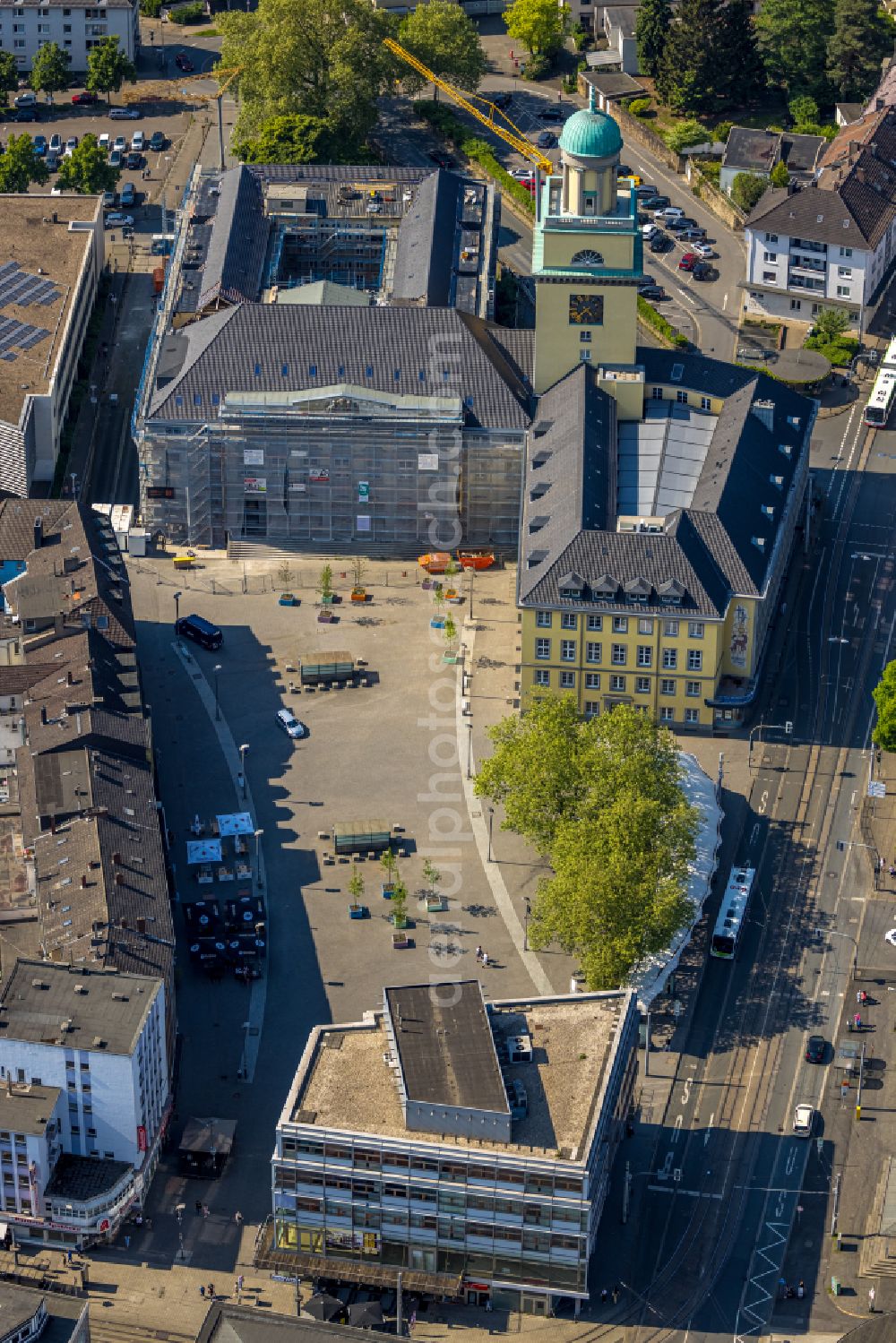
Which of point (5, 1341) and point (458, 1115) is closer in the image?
point (5, 1341)

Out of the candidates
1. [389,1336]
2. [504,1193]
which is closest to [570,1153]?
[504,1193]

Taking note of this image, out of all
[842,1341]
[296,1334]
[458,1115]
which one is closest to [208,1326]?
[296,1334]

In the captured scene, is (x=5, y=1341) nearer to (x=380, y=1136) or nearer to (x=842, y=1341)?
(x=380, y=1136)

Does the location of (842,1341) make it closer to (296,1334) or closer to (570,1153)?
(570,1153)

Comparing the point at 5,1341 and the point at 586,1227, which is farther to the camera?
the point at 586,1227

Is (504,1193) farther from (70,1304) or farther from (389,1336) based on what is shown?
(70,1304)

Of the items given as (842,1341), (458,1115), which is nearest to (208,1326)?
(458,1115)
